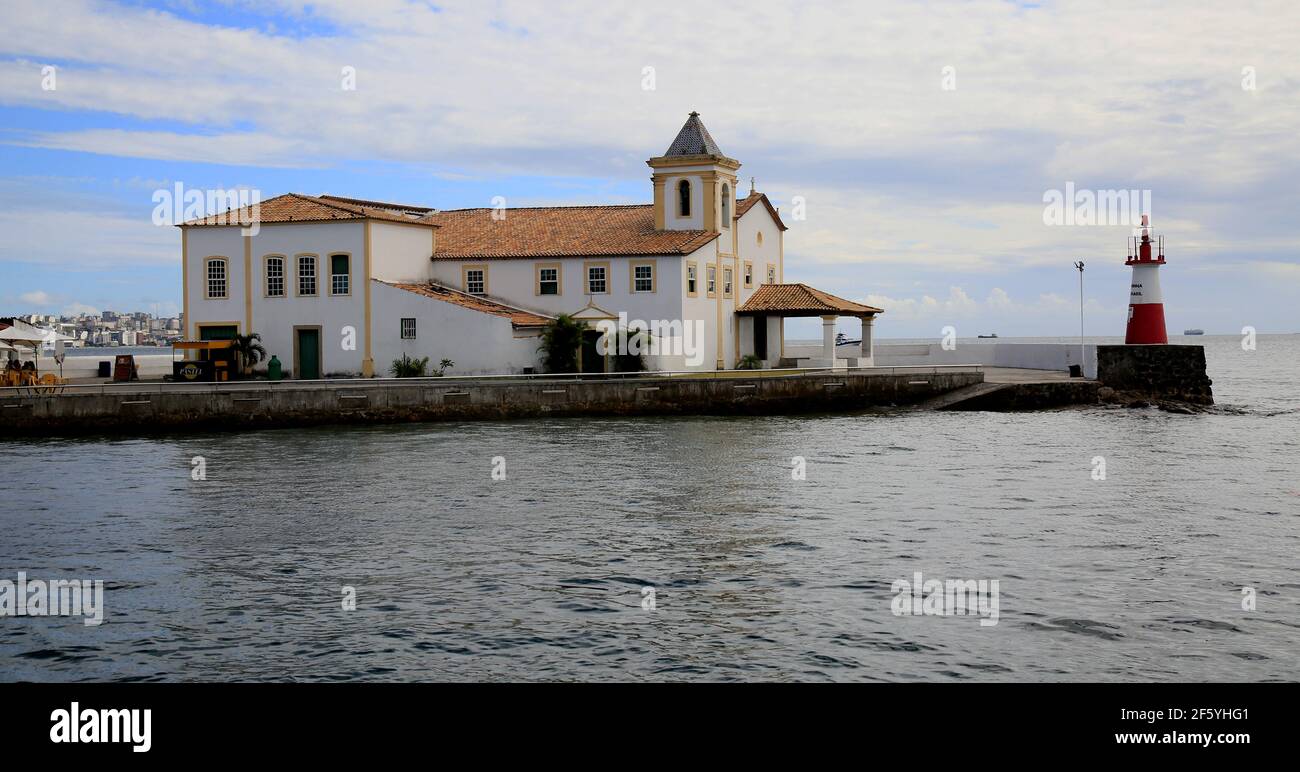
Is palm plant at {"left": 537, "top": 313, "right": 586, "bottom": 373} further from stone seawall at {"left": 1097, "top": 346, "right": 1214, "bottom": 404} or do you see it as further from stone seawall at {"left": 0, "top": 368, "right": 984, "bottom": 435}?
stone seawall at {"left": 1097, "top": 346, "right": 1214, "bottom": 404}

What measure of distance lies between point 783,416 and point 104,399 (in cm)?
2170

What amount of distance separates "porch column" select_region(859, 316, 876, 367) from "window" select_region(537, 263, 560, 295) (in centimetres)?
1313

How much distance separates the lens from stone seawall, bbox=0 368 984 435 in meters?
36.8

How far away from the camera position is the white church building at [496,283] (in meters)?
45.2

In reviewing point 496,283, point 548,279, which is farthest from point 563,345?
point 496,283

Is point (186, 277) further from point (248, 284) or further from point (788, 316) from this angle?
point (788, 316)

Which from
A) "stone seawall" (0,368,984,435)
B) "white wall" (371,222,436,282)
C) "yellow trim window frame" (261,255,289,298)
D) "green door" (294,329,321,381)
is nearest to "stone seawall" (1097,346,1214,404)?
"stone seawall" (0,368,984,435)

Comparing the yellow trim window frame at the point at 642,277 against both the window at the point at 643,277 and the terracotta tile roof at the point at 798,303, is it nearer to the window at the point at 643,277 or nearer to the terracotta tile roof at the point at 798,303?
the window at the point at 643,277

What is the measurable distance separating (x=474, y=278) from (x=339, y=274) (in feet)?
19.4

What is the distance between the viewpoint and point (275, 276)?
46.4 metres

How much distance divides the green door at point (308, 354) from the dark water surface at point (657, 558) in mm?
14733

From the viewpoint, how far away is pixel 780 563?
52.0 feet
